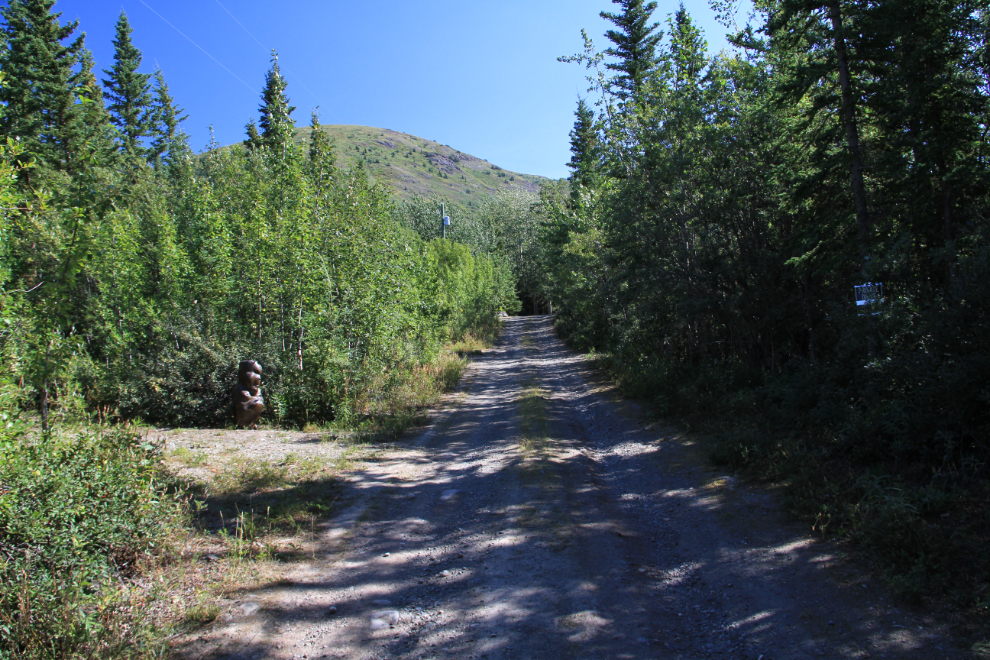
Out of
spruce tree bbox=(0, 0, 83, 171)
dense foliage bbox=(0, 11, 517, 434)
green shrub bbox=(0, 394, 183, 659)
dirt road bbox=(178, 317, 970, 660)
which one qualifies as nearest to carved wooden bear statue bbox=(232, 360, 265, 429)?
dense foliage bbox=(0, 11, 517, 434)

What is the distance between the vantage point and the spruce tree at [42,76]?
66.3ft

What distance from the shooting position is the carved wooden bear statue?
10.1 m

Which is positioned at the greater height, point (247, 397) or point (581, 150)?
point (581, 150)

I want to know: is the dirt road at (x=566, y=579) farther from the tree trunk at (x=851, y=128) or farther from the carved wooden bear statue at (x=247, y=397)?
the tree trunk at (x=851, y=128)

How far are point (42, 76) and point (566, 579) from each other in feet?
88.2

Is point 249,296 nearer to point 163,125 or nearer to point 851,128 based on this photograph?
point 851,128

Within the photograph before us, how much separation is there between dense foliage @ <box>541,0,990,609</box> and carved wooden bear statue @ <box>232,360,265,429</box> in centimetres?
792

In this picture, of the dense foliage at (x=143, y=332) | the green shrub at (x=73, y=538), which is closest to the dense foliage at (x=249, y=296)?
the dense foliage at (x=143, y=332)

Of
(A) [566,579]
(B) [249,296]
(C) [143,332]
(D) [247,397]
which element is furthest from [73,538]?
(C) [143,332]

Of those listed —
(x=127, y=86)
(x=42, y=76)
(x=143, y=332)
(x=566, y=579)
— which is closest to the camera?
(x=566, y=579)

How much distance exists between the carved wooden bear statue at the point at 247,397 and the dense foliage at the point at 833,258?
7923 mm

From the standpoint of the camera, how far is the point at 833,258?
8.23m

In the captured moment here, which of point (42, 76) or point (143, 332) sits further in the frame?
point (42, 76)

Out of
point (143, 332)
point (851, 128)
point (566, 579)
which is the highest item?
point (851, 128)
